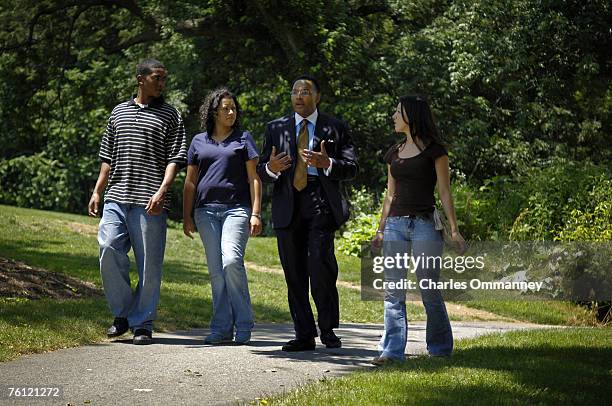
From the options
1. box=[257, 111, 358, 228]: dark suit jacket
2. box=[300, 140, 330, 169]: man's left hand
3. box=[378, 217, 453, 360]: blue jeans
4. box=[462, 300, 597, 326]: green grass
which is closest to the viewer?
box=[378, 217, 453, 360]: blue jeans

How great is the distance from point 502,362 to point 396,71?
17511mm

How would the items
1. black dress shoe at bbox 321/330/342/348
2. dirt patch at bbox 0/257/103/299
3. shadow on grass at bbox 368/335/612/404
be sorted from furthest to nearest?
dirt patch at bbox 0/257/103/299 → black dress shoe at bbox 321/330/342/348 → shadow on grass at bbox 368/335/612/404

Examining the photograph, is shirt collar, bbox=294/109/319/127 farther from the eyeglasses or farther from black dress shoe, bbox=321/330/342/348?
black dress shoe, bbox=321/330/342/348

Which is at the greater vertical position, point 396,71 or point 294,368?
point 396,71

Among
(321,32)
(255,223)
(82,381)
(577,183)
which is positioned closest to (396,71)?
(321,32)

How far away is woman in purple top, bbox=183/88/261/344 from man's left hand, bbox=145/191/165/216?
381mm

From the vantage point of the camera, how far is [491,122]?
26344mm

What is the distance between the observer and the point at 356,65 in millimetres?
24344

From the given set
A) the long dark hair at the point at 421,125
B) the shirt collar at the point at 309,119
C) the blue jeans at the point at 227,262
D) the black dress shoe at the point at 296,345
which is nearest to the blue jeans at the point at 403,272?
the long dark hair at the point at 421,125

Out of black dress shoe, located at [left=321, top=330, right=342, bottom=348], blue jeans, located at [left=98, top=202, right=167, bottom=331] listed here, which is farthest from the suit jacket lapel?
black dress shoe, located at [left=321, top=330, right=342, bottom=348]

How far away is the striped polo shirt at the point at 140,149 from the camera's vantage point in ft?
29.3

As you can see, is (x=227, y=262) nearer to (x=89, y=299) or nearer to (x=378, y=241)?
(x=378, y=241)

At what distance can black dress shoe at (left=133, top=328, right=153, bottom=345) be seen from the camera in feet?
28.9

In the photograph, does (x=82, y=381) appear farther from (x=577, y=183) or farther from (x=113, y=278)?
(x=577, y=183)
